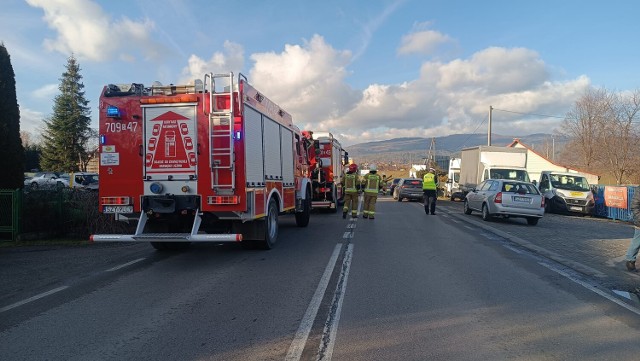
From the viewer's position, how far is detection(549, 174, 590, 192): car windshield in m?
22.0

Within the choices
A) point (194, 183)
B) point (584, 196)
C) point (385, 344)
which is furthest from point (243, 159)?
point (584, 196)

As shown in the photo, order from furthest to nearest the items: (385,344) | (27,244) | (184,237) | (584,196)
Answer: (584,196)
(27,244)
(184,237)
(385,344)

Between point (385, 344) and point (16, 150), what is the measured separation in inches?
509

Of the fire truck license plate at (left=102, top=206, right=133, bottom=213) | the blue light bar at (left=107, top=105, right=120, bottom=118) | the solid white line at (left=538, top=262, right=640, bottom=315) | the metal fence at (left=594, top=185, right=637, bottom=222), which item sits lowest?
the solid white line at (left=538, top=262, right=640, bottom=315)

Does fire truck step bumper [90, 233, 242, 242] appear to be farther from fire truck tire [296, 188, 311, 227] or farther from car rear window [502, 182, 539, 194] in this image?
car rear window [502, 182, 539, 194]

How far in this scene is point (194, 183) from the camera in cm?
827

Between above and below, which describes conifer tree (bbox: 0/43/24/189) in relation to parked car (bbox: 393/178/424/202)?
above

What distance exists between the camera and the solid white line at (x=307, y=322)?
13.9 ft

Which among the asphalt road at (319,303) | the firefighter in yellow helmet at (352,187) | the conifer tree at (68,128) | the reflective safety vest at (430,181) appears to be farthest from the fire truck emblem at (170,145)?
the conifer tree at (68,128)

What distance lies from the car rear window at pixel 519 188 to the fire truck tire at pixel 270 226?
8.93m

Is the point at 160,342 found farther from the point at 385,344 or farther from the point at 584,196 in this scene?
the point at 584,196

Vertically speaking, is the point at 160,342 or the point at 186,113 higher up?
the point at 186,113

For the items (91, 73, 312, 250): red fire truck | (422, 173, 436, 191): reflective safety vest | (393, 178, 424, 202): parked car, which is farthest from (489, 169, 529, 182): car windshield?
(91, 73, 312, 250): red fire truck

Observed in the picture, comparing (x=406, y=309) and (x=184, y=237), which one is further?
(x=184, y=237)
